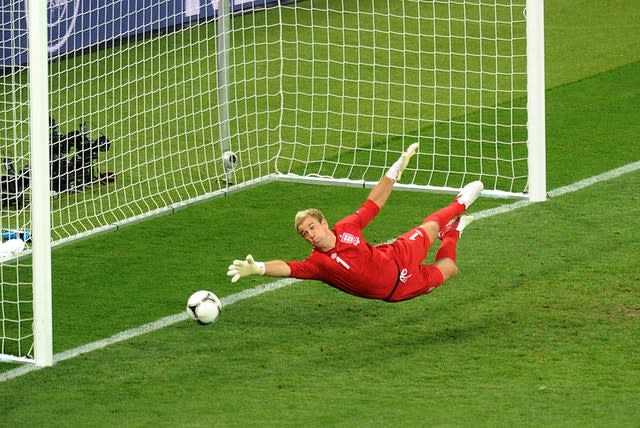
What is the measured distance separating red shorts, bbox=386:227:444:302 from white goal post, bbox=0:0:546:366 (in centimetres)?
262

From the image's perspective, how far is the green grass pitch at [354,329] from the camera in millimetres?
9109

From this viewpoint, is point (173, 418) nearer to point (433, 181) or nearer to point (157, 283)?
point (157, 283)

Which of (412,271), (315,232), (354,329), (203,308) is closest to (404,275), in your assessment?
(412,271)

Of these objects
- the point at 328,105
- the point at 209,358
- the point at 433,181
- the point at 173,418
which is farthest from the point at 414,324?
the point at 328,105

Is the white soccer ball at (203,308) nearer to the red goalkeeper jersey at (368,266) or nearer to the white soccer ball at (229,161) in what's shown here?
the red goalkeeper jersey at (368,266)

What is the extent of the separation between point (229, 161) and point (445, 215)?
12.5ft

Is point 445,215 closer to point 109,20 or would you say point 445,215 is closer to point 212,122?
point 109,20

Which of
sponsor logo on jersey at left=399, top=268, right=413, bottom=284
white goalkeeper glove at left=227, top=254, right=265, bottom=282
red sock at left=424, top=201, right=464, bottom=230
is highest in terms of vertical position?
white goalkeeper glove at left=227, top=254, right=265, bottom=282

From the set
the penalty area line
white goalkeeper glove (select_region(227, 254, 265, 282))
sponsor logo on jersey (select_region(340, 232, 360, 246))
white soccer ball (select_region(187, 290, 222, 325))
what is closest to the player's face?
sponsor logo on jersey (select_region(340, 232, 360, 246))

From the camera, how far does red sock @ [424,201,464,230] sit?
10850mm

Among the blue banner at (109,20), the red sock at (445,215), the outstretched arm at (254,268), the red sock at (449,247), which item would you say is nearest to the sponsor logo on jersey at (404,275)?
the red sock at (449,247)

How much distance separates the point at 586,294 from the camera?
11.1m

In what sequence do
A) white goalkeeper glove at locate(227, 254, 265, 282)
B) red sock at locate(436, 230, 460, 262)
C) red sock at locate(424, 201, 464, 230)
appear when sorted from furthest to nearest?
red sock at locate(424, 201, 464, 230) → red sock at locate(436, 230, 460, 262) → white goalkeeper glove at locate(227, 254, 265, 282)

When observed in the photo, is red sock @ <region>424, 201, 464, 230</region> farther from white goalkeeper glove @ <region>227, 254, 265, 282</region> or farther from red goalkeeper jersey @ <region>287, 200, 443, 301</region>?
white goalkeeper glove @ <region>227, 254, 265, 282</region>
